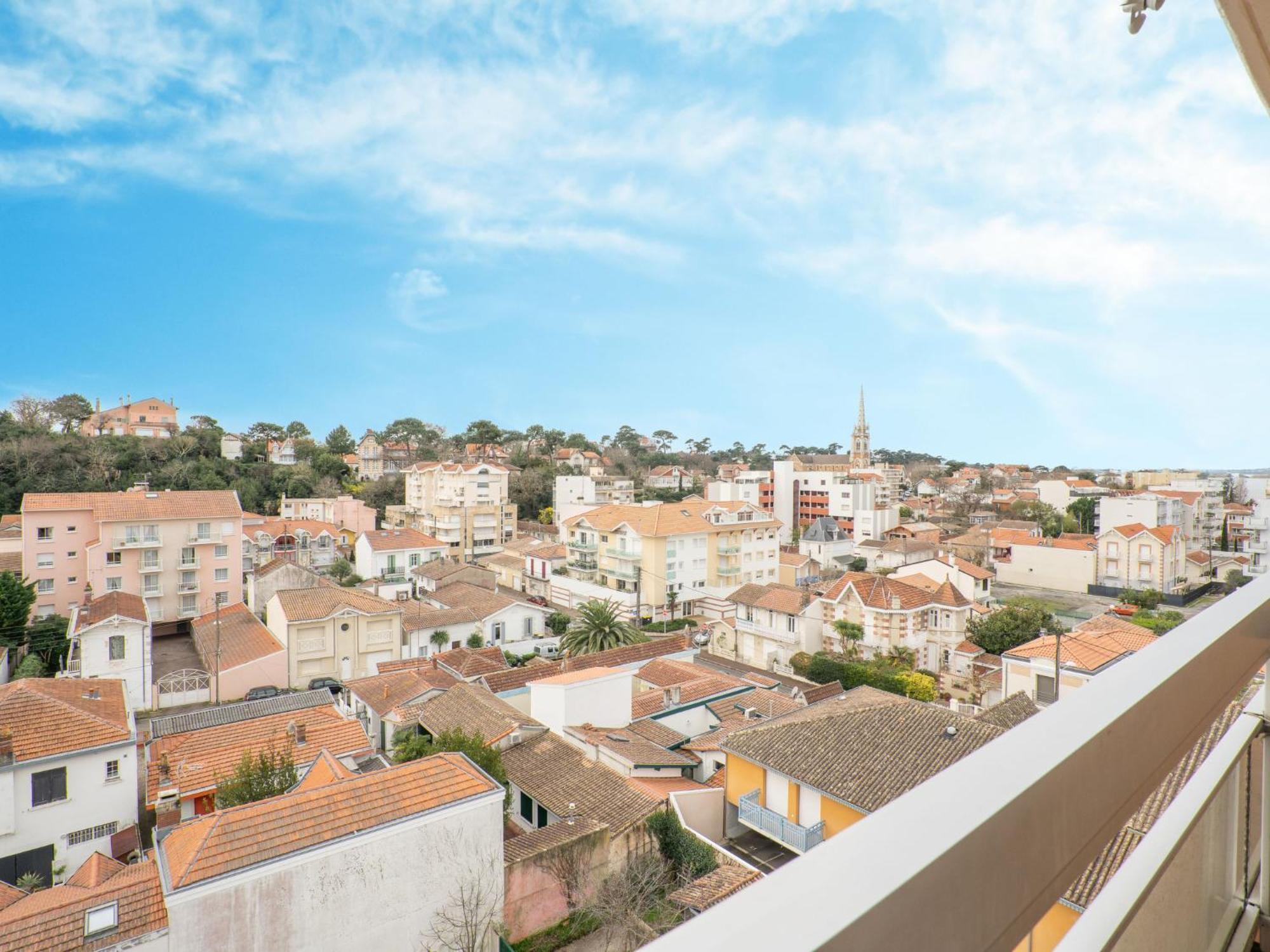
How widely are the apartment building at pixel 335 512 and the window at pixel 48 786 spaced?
20.3 metres

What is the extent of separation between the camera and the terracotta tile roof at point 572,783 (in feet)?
21.4

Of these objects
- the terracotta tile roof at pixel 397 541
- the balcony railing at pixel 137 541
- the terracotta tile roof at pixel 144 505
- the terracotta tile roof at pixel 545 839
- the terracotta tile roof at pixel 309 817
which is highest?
the terracotta tile roof at pixel 144 505

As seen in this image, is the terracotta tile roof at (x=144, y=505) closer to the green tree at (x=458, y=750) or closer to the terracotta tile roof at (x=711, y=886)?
the green tree at (x=458, y=750)

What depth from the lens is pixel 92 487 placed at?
74.2 feet

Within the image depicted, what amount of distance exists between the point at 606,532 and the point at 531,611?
4.74 meters

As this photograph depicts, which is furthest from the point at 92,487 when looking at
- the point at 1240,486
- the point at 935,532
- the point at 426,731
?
the point at 1240,486

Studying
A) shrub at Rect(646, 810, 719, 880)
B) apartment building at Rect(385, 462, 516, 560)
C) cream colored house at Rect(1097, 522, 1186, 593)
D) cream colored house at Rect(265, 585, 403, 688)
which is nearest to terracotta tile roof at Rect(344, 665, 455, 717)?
cream colored house at Rect(265, 585, 403, 688)

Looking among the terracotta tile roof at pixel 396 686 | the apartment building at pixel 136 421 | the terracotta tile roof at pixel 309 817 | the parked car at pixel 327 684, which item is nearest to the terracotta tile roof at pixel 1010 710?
the terracotta tile roof at pixel 309 817

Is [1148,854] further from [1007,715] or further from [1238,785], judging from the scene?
[1007,715]

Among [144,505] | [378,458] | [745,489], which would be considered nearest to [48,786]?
[144,505]

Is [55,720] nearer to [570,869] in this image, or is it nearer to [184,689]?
[184,689]

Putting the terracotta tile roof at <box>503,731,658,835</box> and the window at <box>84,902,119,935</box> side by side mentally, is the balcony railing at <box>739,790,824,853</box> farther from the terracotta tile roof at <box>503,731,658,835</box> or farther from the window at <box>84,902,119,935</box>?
the window at <box>84,902,119,935</box>

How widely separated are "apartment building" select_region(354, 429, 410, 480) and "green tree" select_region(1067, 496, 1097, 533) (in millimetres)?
32330

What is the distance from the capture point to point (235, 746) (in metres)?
8.34
